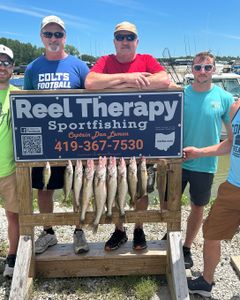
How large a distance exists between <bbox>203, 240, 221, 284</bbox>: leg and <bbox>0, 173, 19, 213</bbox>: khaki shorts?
6.42 ft

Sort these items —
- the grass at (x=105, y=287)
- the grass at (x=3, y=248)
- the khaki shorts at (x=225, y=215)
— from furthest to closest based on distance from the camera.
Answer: the grass at (x=3, y=248) → the grass at (x=105, y=287) → the khaki shorts at (x=225, y=215)

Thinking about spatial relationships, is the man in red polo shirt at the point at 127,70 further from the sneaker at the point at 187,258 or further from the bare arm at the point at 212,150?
the sneaker at the point at 187,258

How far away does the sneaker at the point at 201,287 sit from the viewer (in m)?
3.84

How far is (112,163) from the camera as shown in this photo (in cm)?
358

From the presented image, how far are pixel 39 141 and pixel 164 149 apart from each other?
1.17 metres

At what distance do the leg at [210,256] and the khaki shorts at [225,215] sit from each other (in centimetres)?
10

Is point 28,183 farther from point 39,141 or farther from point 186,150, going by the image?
point 186,150

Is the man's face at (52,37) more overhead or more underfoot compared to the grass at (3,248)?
more overhead

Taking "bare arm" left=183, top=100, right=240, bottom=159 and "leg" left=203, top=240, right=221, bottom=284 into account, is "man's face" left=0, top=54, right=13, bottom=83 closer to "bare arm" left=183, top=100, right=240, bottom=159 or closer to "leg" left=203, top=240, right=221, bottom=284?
"bare arm" left=183, top=100, right=240, bottom=159

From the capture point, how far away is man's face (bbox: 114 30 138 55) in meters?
3.71

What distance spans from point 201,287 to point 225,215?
0.82 m

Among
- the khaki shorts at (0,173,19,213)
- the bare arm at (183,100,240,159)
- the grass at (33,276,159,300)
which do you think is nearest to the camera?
the bare arm at (183,100,240,159)

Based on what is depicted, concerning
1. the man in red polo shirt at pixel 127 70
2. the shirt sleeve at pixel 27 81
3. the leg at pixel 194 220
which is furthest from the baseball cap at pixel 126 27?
the leg at pixel 194 220

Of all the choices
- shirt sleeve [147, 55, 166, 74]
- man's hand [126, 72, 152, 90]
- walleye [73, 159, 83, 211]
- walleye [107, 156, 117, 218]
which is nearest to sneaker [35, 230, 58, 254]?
walleye [73, 159, 83, 211]
